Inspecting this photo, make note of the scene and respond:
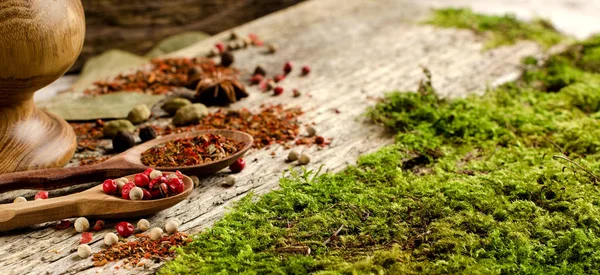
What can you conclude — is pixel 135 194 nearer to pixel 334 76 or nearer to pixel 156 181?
pixel 156 181

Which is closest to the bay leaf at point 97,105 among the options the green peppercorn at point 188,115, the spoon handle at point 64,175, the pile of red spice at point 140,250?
the green peppercorn at point 188,115

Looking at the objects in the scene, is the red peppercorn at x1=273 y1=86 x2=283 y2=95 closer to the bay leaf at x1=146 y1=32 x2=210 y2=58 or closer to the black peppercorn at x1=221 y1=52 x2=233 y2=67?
the black peppercorn at x1=221 y1=52 x2=233 y2=67

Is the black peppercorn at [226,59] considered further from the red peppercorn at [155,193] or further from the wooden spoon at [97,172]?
the red peppercorn at [155,193]

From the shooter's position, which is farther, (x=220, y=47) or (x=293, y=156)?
(x=220, y=47)

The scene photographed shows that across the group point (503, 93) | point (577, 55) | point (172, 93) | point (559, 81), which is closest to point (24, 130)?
point (172, 93)

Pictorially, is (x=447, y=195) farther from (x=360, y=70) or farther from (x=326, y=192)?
(x=360, y=70)

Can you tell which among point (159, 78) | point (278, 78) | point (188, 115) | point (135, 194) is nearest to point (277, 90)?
point (278, 78)
